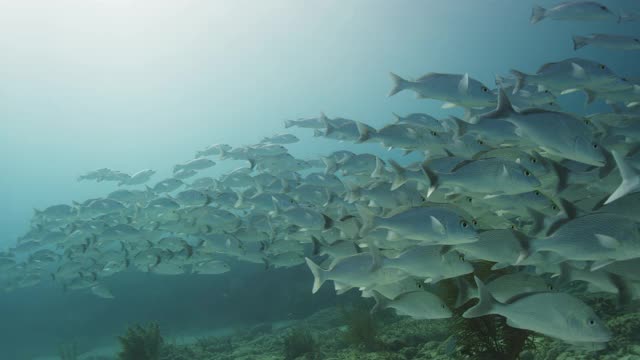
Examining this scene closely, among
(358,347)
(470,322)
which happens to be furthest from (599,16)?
(358,347)

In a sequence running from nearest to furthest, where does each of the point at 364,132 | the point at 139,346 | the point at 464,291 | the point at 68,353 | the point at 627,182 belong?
the point at 627,182 → the point at 464,291 → the point at 364,132 → the point at 139,346 → the point at 68,353

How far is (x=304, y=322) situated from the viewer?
45.1 feet

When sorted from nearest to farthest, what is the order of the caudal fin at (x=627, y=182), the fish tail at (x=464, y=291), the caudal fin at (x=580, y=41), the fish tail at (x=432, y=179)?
1. the caudal fin at (x=627, y=182)
2. the fish tail at (x=464, y=291)
3. the fish tail at (x=432, y=179)
4. the caudal fin at (x=580, y=41)

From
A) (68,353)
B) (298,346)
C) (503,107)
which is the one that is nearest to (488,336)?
(503,107)

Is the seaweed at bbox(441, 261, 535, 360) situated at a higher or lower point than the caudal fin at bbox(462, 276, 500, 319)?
lower

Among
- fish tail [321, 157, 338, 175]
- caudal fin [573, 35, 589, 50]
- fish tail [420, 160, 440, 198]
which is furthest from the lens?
fish tail [321, 157, 338, 175]

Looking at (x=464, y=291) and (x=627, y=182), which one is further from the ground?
(x=627, y=182)

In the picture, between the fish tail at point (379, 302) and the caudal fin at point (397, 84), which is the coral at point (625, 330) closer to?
the fish tail at point (379, 302)

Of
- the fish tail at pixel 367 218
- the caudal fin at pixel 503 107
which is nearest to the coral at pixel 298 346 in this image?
the fish tail at pixel 367 218

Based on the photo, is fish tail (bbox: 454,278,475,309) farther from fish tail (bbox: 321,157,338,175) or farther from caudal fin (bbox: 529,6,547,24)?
caudal fin (bbox: 529,6,547,24)

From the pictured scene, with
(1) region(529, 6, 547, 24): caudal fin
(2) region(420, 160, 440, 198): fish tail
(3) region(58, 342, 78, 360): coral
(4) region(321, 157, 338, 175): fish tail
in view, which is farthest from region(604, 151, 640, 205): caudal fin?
(3) region(58, 342, 78, 360): coral

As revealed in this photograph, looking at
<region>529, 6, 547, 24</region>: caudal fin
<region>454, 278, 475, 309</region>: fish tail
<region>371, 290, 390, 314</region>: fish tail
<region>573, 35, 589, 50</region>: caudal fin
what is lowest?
<region>371, 290, 390, 314</region>: fish tail

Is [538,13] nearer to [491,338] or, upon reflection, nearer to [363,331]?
[491,338]

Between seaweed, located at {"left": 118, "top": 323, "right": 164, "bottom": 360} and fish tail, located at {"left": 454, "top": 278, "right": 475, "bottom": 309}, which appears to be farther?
seaweed, located at {"left": 118, "top": 323, "right": 164, "bottom": 360}
